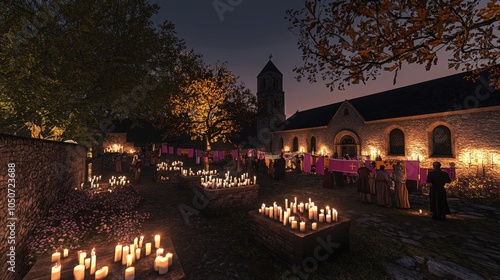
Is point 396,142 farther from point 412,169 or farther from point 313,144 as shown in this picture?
point 313,144

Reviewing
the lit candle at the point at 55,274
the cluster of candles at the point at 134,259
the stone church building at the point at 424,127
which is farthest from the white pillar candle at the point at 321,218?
the stone church building at the point at 424,127

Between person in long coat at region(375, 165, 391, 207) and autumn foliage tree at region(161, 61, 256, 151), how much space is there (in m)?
12.7

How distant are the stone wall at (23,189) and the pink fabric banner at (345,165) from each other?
43.4 feet

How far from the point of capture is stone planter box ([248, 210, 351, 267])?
4207 millimetres

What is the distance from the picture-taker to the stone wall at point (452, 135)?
12.4m

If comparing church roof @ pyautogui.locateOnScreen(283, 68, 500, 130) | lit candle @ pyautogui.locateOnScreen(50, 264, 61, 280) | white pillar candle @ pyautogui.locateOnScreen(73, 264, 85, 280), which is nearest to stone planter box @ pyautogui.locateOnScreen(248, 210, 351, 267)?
white pillar candle @ pyautogui.locateOnScreen(73, 264, 85, 280)

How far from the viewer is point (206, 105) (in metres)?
18.7

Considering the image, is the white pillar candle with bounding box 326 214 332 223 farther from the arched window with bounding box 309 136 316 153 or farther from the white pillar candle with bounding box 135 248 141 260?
the arched window with bounding box 309 136 316 153

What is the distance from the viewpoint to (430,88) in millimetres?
17438

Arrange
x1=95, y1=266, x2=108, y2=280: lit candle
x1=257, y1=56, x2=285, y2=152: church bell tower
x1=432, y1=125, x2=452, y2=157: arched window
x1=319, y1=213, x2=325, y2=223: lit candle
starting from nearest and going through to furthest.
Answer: x1=95, y1=266, x2=108, y2=280: lit candle → x1=319, y1=213, x2=325, y2=223: lit candle → x1=432, y1=125, x2=452, y2=157: arched window → x1=257, y1=56, x2=285, y2=152: church bell tower

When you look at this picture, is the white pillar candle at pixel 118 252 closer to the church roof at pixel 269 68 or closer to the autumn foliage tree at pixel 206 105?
the autumn foliage tree at pixel 206 105

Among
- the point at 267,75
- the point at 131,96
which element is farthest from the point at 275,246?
the point at 267,75

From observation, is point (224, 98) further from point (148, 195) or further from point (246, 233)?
point (246, 233)

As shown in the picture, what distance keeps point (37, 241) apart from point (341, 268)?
713 cm
